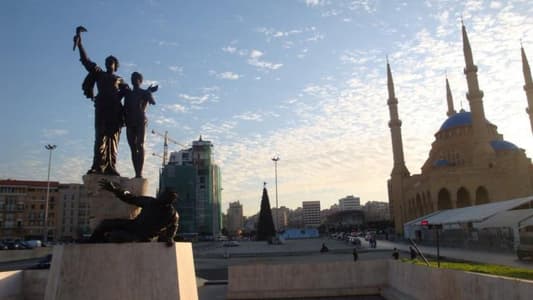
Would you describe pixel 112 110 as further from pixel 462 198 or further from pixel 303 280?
pixel 462 198

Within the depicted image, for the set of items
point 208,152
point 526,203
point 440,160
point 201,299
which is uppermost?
point 208,152

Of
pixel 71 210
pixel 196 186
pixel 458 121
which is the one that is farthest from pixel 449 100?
pixel 71 210

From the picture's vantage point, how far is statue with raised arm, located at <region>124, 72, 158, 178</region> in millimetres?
7914

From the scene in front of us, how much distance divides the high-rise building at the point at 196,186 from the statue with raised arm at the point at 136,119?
5827 cm

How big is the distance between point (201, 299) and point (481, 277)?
Answer: 7.41 m

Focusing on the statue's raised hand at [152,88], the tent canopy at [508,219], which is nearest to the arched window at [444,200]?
the tent canopy at [508,219]

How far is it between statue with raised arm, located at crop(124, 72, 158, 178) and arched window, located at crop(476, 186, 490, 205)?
50.3 m

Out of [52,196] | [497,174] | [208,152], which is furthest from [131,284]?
[208,152]

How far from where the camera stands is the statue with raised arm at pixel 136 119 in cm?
791

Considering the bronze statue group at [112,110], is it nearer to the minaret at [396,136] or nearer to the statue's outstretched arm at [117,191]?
the statue's outstretched arm at [117,191]

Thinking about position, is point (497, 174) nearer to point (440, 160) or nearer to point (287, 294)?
point (440, 160)

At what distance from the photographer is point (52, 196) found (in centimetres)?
6981

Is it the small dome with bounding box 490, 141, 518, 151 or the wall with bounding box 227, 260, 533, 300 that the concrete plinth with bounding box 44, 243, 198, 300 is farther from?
the small dome with bounding box 490, 141, 518, 151

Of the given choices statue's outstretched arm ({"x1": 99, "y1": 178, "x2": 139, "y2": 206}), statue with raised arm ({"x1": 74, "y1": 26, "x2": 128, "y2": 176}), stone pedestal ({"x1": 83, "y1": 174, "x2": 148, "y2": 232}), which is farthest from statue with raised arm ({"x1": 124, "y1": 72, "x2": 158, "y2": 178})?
statue's outstretched arm ({"x1": 99, "y1": 178, "x2": 139, "y2": 206})
